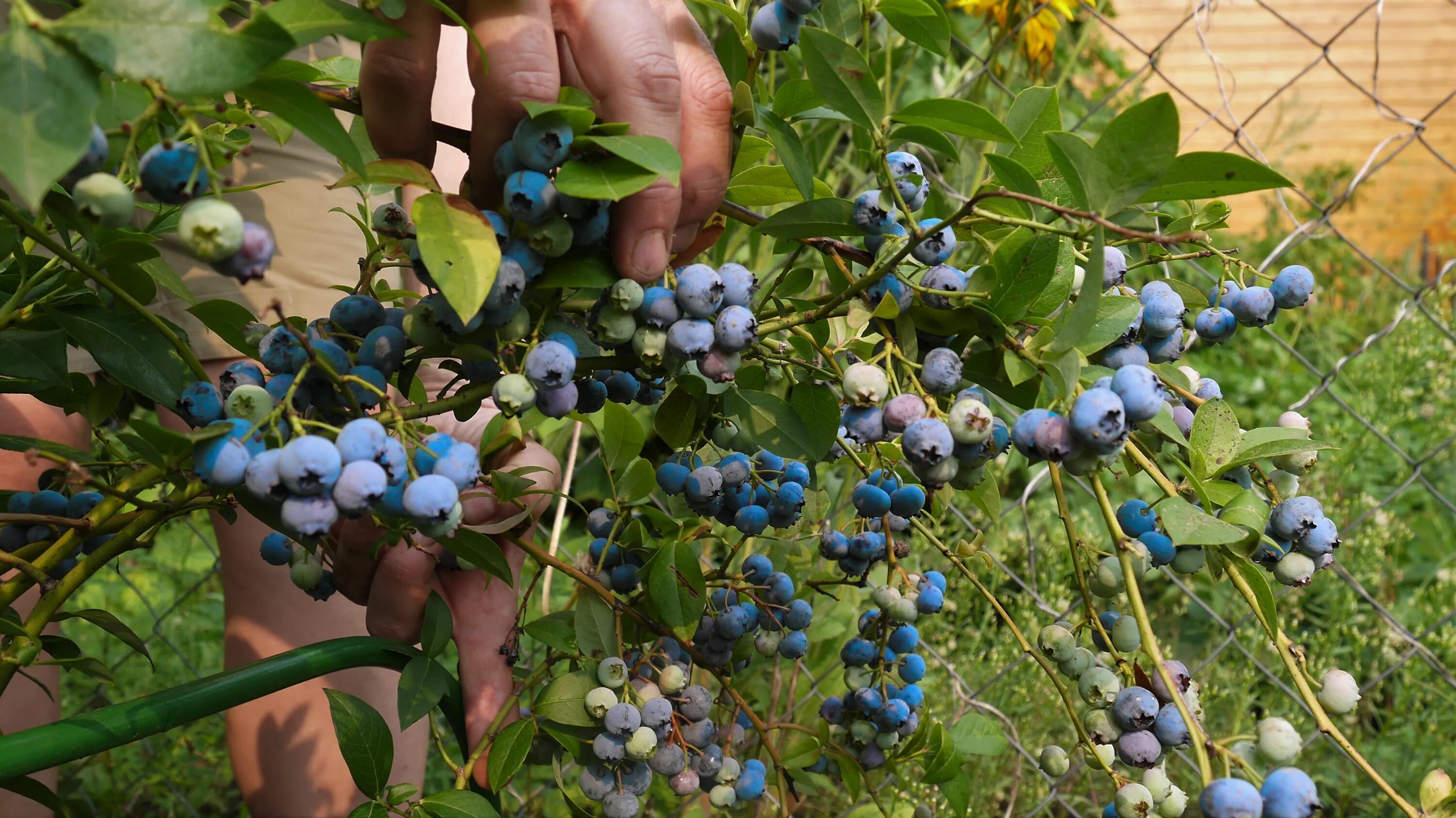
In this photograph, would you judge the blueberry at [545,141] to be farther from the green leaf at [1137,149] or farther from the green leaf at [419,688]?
the green leaf at [419,688]

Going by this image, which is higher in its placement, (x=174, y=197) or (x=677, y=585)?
(x=174, y=197)

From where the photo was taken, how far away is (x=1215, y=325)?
0.60 m

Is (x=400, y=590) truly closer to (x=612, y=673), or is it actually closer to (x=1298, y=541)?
(x=612, y=673)

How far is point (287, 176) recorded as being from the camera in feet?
3.95

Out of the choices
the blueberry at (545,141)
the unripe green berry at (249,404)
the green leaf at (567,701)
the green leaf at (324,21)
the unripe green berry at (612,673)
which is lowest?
the green leaf at (567,701)

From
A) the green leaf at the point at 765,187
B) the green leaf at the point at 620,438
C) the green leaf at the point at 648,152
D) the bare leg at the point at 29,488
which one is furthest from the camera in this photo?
the bare leg at the point at 29,488

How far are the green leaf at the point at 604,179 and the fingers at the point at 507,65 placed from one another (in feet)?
0.15

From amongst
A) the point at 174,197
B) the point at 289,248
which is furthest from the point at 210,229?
the point at 289,248

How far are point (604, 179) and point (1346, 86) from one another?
14.1ft

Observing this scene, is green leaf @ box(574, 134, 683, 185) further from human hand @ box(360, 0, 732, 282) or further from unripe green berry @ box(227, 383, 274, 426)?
unripe green berry @ box(227, 383, 274, 426)

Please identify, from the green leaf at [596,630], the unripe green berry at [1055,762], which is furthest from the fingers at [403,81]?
the unripe green berry at [1055,762]

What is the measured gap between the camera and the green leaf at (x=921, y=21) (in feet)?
1.68

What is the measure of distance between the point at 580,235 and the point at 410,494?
14 cm

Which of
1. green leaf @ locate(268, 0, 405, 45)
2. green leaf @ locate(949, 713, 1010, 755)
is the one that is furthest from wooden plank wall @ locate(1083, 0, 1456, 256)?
green leaf @ locate(268, 0, 405, 45)
